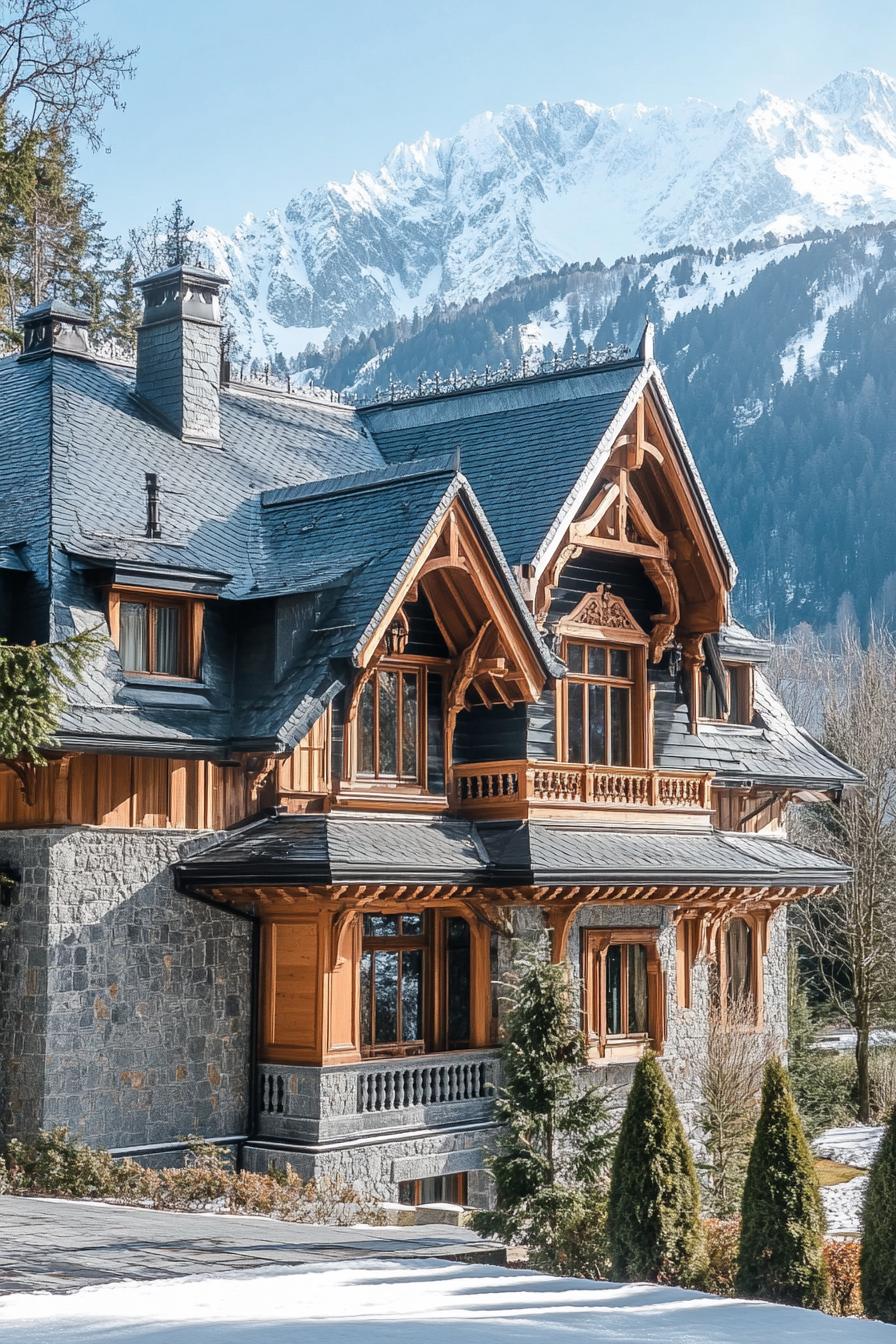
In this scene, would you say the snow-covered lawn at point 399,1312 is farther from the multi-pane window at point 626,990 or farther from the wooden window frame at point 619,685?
the wooden window frame at point 619,685

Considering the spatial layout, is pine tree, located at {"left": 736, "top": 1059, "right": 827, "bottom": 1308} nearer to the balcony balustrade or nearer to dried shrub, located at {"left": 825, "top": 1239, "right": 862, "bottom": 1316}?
dried shrub, located at {"left": 825, "top": 1239, "right": 862, "bottom": 1316}

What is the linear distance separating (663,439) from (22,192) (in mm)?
10742

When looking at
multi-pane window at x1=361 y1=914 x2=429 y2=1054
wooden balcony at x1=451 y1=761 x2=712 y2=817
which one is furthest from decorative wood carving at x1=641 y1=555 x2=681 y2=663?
multi-pane window at x1=361 y1=914 x2=429 y2=1054

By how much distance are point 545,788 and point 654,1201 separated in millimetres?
7972

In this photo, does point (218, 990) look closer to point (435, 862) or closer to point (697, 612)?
point (435, 862)

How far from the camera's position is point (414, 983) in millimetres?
24781

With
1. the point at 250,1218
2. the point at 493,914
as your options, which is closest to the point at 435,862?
the point at 493,914

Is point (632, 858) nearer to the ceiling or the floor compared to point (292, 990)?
nearer to the ceiling

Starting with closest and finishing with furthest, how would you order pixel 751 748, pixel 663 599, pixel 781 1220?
pixel 781 1220, pixel 663 599, pixel 751 748

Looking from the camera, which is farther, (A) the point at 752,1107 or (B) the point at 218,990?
(A) the point at 752,1107

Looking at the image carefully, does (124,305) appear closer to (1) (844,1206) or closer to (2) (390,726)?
(2) (390,726)

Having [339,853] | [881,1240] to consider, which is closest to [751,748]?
[339,853]

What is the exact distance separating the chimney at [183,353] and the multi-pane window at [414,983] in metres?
7.77

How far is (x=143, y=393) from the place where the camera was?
27344mm
